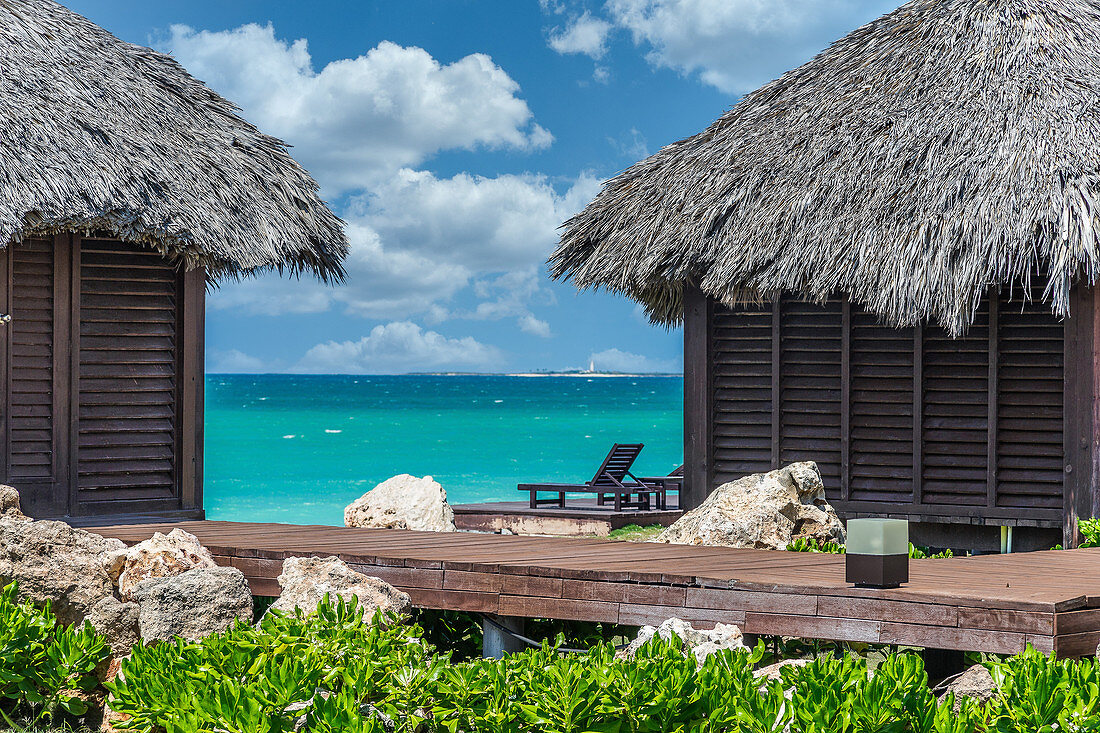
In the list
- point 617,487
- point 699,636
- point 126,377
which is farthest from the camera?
point 617,487

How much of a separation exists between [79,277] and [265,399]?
62587mm

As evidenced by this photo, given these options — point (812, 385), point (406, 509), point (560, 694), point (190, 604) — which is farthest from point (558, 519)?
point (560, 694)

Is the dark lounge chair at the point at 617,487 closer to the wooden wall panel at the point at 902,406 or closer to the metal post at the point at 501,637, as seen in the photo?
the wooden wall panel at the point at 902,406

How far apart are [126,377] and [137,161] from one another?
150cm

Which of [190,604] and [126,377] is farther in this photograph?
[126,377]

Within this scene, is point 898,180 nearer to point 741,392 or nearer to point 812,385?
point 812,385

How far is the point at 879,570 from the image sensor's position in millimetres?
4340

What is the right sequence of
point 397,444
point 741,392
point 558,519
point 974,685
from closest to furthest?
point 974,685, point 741,392, point 558,519, point 397,444

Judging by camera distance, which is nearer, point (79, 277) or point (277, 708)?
point (277, 708)

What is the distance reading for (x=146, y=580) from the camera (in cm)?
492

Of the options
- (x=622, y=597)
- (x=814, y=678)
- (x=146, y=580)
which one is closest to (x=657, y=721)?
(x=814, y=678)

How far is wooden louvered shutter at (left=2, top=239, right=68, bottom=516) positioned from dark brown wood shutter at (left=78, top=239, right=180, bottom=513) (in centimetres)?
16

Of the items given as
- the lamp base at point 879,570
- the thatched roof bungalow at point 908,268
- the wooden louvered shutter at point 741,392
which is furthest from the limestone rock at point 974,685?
the wooden louvered shutter at point 741,392

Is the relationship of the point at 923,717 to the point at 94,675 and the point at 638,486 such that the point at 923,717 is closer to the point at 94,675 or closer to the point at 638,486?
the point at 94,675
